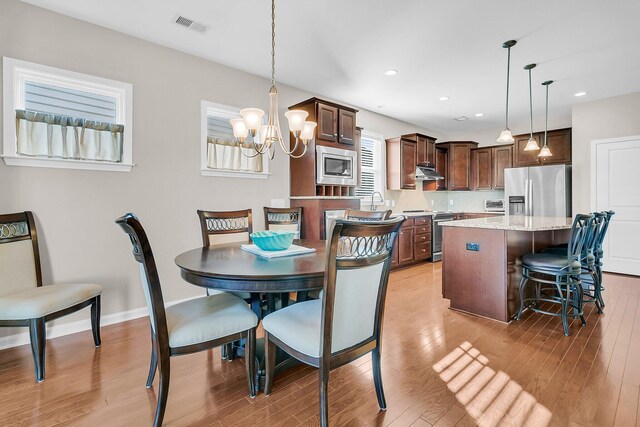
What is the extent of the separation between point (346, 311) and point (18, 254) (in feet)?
8.53

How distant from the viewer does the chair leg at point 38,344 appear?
6.60ft

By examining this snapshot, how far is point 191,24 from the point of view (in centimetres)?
286

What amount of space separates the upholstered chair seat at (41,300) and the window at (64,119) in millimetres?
1056

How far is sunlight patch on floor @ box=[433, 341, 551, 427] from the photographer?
164cm

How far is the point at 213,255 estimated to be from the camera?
2.06 metres

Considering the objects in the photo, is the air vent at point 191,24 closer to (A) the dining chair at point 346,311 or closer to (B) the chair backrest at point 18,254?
(B) the chair backrest at point 18,254

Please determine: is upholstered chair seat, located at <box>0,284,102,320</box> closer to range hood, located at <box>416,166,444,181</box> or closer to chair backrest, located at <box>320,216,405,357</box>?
chair backrest, located at <box>320,216,405,357</box>

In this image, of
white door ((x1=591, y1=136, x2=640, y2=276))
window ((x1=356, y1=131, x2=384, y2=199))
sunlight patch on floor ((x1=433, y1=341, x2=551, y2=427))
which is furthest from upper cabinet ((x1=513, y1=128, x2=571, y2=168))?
sunlight patch on floor ((x1=433, y1=341, x2=551, y2=427))

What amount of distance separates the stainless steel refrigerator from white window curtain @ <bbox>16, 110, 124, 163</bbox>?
615cm

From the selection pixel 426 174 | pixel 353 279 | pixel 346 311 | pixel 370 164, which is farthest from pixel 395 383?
pixel 426 174

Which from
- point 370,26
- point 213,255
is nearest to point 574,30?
point 370,26

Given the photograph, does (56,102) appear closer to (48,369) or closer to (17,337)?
(17,337)

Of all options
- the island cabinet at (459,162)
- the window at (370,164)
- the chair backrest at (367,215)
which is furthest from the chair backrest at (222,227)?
the island cabinet at (459,162)

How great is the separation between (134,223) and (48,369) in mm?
1603
